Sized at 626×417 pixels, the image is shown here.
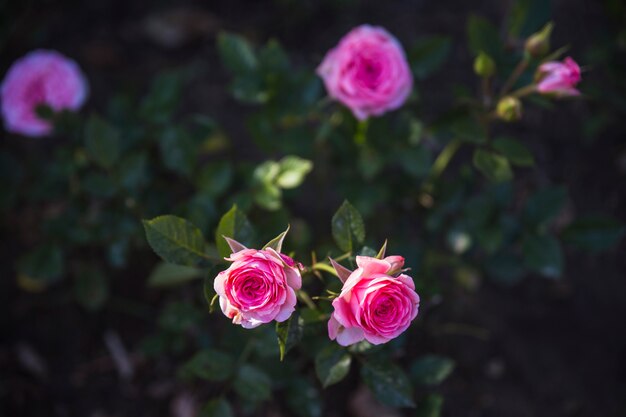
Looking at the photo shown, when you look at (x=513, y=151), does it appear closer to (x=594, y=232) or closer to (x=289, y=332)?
(x=594, y=232)

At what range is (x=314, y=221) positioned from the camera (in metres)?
2.33

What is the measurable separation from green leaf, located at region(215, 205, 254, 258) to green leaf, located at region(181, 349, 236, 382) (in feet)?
1.19

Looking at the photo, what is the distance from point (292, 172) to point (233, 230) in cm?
41

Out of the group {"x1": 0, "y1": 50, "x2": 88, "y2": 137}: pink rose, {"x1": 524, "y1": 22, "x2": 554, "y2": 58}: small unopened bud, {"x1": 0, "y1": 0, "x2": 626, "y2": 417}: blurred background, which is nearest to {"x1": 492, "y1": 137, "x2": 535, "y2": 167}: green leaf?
{"x1": 524, "y1": 22, "x2": 554, "y2": 58}: small unopened bud

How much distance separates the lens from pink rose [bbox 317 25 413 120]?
1.47m

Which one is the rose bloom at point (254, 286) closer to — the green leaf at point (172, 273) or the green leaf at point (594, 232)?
the green leaf at point (172, 273)

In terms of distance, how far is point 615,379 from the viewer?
85.3 inches

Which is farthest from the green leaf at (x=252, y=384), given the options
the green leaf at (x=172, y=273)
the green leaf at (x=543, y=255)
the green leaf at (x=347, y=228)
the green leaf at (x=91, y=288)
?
the green leaf at (x=543, y=255)

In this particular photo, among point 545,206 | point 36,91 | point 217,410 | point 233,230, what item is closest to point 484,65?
point 545,206

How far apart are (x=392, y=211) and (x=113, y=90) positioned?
136cm

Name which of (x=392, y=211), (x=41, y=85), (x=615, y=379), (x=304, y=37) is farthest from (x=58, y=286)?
(x=615, y=379)

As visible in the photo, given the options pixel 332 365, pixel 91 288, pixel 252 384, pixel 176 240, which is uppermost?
pixel 176 240

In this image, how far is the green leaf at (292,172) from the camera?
5.20ft

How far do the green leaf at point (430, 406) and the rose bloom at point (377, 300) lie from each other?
0.53 metres
